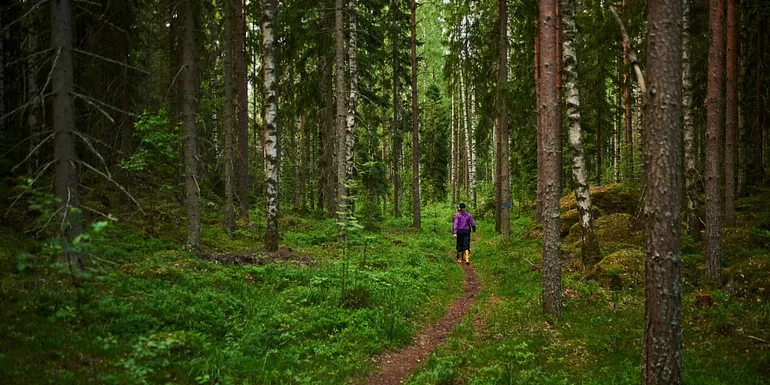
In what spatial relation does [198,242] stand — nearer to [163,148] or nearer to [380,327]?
[163,148]

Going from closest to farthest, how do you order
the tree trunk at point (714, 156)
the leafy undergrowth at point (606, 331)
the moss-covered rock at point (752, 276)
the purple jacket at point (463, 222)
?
the leafy undergrowth at point (606, 331)
the moss-covered rock at point (752, 276)
the tree trunk at point (714, 156)
the purple jacket at point (463, 222)

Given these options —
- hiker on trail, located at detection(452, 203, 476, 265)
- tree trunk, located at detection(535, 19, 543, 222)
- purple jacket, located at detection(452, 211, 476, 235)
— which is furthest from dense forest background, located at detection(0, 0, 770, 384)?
purple jacket, located at detection(452, 211, 476, 235)

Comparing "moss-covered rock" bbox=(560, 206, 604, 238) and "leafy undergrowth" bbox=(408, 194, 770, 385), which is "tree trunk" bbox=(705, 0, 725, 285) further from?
"moss-covered rock" bbox=(560, 206, 604, 238)

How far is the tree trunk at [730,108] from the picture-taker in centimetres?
1169

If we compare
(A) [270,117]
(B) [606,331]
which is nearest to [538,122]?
(A) [270,117]

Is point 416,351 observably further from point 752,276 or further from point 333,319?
point 752,276

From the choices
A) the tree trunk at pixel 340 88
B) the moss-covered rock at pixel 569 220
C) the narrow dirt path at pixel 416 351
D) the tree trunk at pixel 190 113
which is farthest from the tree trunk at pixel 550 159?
the moss-covered rock at pixel 569 220

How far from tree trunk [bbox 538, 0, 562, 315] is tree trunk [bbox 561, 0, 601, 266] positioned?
10.0 feet

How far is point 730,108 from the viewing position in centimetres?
1211

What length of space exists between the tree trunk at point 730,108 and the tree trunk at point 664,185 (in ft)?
30.7

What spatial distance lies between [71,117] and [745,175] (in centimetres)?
2401

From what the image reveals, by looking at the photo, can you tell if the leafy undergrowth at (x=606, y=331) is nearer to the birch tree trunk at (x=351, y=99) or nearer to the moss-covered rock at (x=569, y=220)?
the moss-covered rock at (x=569, y=220)

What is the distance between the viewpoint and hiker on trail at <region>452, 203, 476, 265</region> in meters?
15.3

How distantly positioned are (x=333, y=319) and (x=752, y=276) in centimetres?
862
